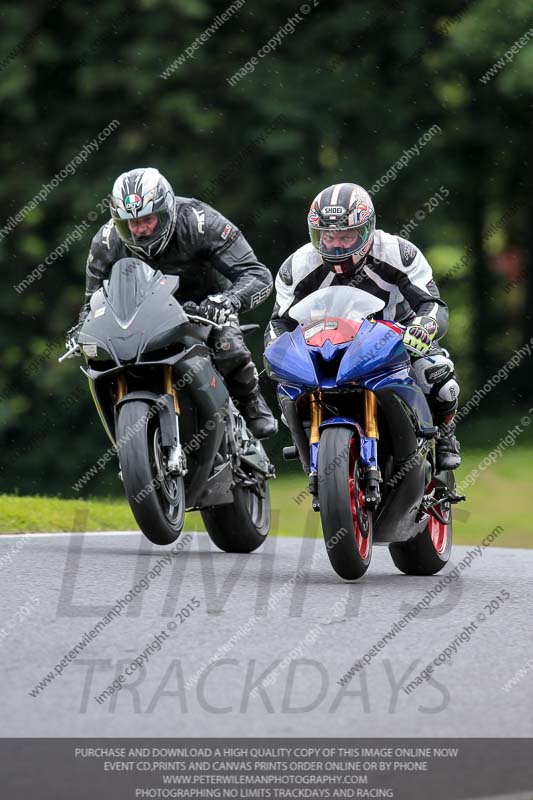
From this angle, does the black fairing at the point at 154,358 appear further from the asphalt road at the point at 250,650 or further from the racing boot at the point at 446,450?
the racing boot at the point at 446,450

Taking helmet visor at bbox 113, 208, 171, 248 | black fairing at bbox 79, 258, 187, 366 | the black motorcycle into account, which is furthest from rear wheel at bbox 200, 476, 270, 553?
helmet visor at bbox 113, 208, 171, 248

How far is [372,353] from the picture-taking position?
7418 mm

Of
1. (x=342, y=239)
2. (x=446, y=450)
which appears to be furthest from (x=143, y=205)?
(x=446, y=450)

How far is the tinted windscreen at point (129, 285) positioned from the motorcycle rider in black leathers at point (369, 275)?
2.52 ft

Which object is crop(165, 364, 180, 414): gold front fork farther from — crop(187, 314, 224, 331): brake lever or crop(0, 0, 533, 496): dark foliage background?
crop(0, 0, 533, 496): dark foliage background

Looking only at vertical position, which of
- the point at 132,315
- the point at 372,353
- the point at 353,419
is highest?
the point at 372,353

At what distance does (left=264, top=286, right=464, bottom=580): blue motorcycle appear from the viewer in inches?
282

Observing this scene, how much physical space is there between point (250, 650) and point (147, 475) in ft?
6.66
